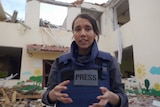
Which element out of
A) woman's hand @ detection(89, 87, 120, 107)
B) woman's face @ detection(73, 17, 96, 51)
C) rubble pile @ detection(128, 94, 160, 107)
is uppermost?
woman's face @ detection(73, 17, 96, 51)

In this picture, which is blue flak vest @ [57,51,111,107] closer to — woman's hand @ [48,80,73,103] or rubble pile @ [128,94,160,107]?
woman's hand @ [48,80,73,103]

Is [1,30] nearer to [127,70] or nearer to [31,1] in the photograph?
[31,1]

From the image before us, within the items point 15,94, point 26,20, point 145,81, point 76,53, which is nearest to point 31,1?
point 26,20

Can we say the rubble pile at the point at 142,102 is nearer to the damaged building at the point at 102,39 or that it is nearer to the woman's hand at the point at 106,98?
the damaged building at the point at 102,39

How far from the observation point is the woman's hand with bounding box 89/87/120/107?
67 centimetres

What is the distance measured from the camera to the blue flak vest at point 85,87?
0.77 metres

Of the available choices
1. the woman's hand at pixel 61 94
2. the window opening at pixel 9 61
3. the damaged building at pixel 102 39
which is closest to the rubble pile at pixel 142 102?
the damaged building at pixel 102 39

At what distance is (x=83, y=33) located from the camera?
85 centimetres

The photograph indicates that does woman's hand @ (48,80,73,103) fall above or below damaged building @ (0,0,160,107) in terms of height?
below

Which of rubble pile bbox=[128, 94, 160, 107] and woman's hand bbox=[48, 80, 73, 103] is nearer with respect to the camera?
woman's hand bbox=[48, 80, 73, 103]

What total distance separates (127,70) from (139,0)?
377 cm

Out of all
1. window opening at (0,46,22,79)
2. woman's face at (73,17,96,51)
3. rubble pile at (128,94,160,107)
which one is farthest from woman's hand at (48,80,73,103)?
window opening at (0,46,22,79)

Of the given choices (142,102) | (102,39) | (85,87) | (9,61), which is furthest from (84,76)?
(9,61)

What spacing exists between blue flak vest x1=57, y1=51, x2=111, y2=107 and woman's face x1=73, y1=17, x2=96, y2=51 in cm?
9
